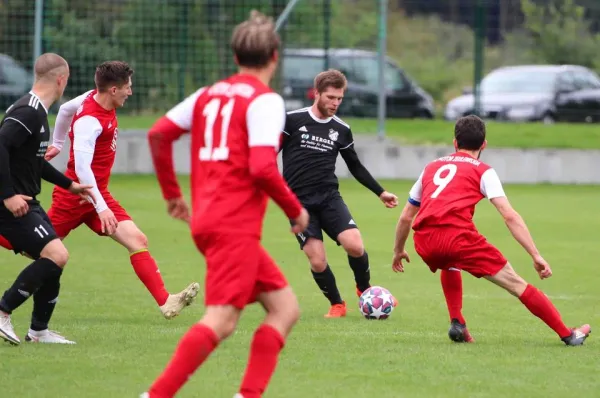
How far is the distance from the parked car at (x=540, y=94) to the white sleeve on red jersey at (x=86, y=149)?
621 inches

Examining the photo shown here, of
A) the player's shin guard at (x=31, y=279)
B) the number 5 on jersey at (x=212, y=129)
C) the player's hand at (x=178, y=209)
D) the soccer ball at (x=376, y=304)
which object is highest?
the number 5 on jersey at (x=212, y=129)

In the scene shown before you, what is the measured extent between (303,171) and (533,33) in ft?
52.9

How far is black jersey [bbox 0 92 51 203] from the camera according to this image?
7270 mm

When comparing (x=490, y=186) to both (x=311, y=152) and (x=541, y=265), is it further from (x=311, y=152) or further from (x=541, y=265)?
(x=311, y=152)

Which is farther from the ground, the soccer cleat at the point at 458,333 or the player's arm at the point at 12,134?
the player's arm at the point at 12,134

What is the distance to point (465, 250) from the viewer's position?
768 cm

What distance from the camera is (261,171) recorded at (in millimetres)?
5305

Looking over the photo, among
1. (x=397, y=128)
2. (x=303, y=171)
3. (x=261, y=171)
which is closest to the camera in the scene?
(x=261, y=171)

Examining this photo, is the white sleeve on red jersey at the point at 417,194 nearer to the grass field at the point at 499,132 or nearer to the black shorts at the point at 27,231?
the black shorts at the point at 27,231

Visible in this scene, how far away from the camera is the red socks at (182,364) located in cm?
534

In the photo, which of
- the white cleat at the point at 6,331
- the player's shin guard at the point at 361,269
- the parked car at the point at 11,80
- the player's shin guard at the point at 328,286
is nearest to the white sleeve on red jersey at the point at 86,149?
the white cleat at the point at 6,331

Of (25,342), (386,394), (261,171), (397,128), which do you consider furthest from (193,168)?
(397,128)

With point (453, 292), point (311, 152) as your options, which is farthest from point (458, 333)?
point (311, 152)

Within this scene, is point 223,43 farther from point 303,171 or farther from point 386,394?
point 386,394
